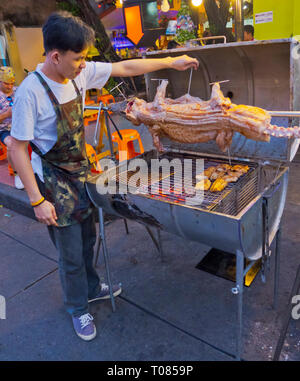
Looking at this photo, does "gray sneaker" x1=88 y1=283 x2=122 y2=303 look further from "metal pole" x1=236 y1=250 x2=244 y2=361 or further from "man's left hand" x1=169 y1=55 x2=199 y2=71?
"man's left hand" x1=169 y1=55 x2=199 y2=71

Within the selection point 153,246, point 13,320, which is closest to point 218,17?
point 153,246

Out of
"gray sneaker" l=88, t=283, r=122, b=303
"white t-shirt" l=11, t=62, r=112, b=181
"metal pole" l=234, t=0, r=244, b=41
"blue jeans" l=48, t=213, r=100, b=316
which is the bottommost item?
"gray sneaker" l=88, t=283, r=122, b=303

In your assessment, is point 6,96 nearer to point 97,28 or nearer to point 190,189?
point 190,189

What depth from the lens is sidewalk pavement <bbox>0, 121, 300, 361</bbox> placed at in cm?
253

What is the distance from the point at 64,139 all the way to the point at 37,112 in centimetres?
26

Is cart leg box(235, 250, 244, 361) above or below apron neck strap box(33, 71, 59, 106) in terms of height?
below

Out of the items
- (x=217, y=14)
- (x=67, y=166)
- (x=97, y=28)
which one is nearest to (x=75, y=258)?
(x=67, y=166)

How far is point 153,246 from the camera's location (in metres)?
3.91

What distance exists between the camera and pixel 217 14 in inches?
353

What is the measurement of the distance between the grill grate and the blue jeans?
0.55m

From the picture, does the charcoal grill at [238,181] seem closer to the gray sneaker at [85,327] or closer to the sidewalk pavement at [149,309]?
the sidewalk pavement at [149,309]

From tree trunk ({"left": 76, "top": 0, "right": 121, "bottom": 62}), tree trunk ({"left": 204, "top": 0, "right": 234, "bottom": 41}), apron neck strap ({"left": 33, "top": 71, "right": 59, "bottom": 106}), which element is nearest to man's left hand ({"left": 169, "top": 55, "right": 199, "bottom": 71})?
apron neck strap ({"left": 33, "top": 71, "right": 59, "bottom": 106})

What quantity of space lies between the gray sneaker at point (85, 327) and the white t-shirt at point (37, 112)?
1.30 metres
